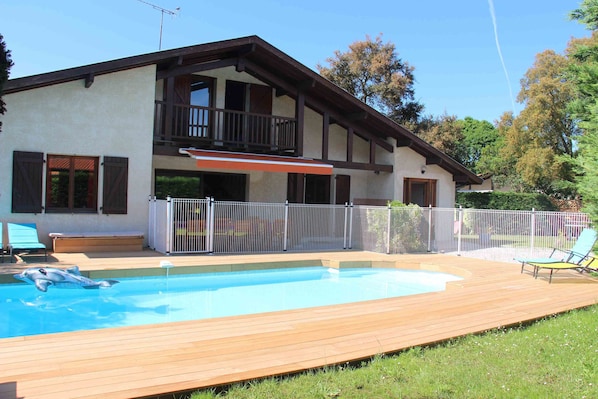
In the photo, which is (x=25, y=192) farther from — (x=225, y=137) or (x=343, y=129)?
(x=343, y=129)

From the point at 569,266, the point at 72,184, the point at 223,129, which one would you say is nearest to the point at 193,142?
the point at 223,129

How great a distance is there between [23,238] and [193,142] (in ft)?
21.8

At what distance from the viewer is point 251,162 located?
16.5 metres

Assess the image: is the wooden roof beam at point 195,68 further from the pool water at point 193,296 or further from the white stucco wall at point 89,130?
the pool water at point 193,296

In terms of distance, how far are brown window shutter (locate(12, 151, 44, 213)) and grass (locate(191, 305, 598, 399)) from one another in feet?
39.3

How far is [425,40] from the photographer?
3309cm

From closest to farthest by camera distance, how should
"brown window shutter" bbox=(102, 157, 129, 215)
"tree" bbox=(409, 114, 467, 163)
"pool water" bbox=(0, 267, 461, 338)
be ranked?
"pool water" bbox=(0, 267, 461, 338), "brown window shutter" bbox=(102, 157, 129, 215), "tree" bbox=(409, 114, 467, 163)

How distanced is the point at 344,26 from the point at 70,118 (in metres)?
25.0

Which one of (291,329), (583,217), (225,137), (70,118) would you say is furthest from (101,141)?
(583,217)

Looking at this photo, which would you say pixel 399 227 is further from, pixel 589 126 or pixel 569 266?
pixel 589 126

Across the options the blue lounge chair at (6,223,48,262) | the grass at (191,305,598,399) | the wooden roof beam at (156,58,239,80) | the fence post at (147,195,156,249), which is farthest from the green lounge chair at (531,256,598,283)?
the blue lounge chair at (6,223,48,262)

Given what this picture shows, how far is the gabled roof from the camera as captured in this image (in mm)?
14547

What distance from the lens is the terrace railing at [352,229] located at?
14.9 m

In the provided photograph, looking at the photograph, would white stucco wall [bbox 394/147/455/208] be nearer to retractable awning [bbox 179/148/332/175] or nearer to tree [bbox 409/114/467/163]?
retractable awning [bbox 179/148/332/175]
